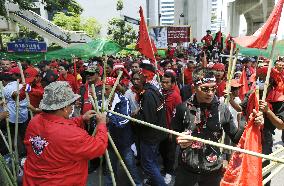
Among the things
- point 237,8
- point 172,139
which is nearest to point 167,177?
point 172,139

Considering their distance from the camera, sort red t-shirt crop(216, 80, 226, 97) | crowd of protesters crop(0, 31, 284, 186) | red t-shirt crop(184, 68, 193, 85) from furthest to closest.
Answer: red t-shirt crop(184, 68, 193, 85), red t-shirt crop(216, 80, 226, 97), crowd of protesters crop(0, 31, 284, 186)

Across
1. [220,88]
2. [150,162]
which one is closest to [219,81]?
[220,88]

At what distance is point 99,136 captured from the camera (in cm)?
326

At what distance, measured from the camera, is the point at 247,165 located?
2.97 metres

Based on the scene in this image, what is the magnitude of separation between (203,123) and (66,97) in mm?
1508

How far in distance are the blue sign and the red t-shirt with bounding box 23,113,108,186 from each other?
56.2ft

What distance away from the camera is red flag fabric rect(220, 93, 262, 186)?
2.93 metres

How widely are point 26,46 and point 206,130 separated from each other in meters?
17.9

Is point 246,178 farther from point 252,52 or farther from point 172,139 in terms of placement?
point 252,52

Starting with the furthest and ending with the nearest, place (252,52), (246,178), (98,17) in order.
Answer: (98,17) < (252,52) < (246,178)

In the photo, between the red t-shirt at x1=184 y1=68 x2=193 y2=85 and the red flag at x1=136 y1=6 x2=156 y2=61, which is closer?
the red flag at x1=136 y1=6 x2=156 y2=61

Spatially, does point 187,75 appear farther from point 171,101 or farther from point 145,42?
point 171,101

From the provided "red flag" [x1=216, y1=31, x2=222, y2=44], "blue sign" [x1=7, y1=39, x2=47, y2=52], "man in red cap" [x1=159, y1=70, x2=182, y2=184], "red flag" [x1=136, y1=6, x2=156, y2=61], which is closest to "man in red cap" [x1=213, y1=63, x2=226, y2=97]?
"man in red cap" [x1=159, y1=70, x2=182, y2=184]

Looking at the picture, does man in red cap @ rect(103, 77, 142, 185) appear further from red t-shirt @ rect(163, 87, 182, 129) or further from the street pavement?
red t-shirt @ rect(163, 87, 182, 129)
